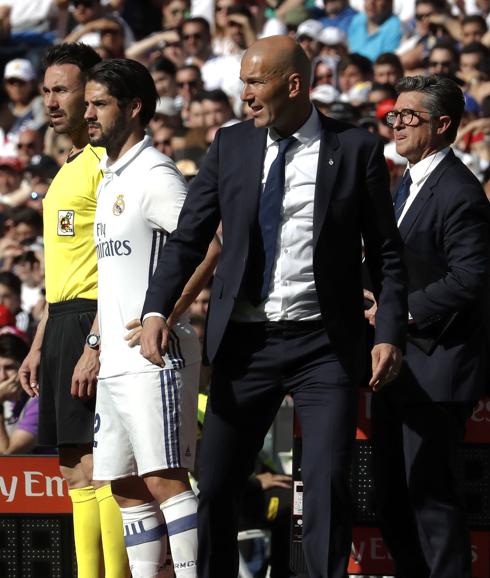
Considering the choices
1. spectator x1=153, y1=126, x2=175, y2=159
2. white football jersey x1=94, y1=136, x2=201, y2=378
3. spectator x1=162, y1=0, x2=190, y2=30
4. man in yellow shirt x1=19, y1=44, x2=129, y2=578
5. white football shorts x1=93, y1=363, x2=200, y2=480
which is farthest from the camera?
spectator x1=162, y1=0, x2=190, y2=30

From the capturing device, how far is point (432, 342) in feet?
18.5

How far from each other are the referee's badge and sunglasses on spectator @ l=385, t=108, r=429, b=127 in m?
1.38

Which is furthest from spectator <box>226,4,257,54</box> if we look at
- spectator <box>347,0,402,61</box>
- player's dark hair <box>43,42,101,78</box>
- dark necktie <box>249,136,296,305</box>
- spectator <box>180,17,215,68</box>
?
dark necktie <box>249,136,296,305</box>

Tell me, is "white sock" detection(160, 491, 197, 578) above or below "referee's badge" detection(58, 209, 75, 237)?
below

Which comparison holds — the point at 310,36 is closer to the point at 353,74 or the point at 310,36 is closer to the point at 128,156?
the point at 353,74

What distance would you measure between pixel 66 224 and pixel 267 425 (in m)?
1.34

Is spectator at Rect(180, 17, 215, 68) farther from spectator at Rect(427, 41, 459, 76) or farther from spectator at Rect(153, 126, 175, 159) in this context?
spectator at Rect(427, 41, 459, 76)

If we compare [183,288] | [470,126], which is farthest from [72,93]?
[470,126]

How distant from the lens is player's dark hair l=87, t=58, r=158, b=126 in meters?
5.50

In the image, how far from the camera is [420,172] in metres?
5.74

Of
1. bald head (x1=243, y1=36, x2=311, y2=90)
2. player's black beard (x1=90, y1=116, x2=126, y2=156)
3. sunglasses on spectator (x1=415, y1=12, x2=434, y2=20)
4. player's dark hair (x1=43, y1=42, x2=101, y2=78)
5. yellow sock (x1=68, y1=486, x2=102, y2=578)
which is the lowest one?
yellow sock (x1=68, y1=486, x2=102, y2=578)

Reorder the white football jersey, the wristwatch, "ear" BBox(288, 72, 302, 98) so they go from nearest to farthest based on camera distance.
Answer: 1. "ear" BBox(288, 72, 302, 98)
2. the white football jersey
3. the wristwatch

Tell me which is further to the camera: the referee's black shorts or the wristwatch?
the referee's black shorts

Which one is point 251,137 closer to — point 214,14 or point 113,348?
point 113,348
